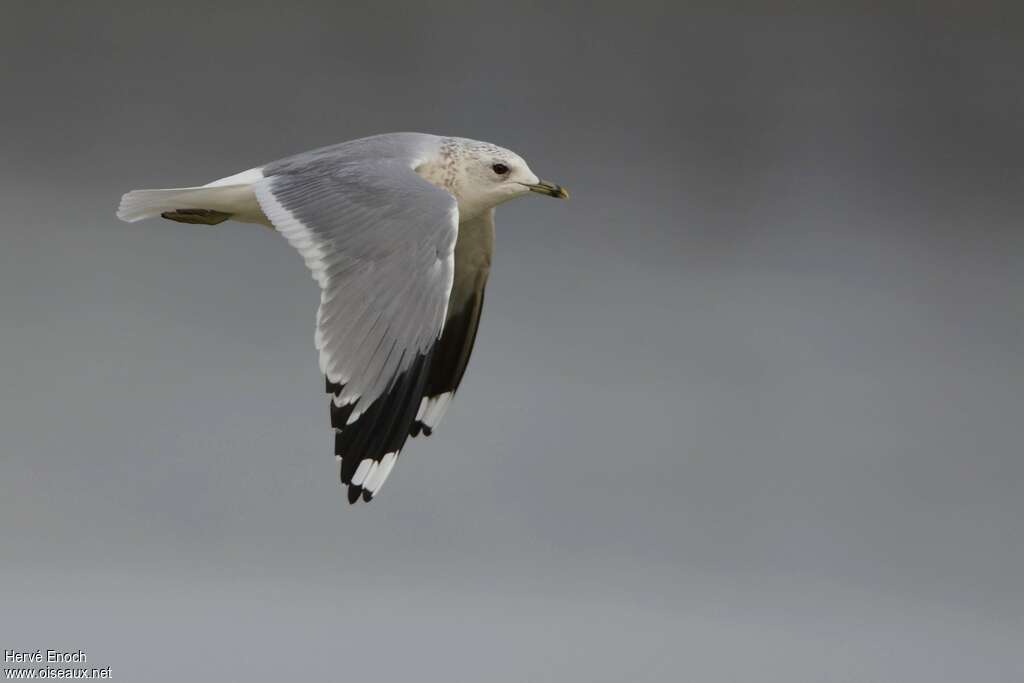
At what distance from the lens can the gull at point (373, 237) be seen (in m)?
1.80

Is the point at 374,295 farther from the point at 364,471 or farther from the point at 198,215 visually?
the point at 198,215

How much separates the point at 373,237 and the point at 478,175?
1.05 ft

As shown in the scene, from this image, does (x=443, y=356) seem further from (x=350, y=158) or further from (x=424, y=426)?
(x=350, y=158)

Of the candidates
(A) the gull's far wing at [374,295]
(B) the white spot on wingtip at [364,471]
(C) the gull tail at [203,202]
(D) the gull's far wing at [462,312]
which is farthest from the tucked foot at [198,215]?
(B) the white spot on wingtip at [364,471]

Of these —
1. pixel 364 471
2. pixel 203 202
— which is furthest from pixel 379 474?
pixel 203 202

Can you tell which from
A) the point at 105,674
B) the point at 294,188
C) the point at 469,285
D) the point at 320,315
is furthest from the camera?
the point at 105,674

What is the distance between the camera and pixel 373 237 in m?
1.89

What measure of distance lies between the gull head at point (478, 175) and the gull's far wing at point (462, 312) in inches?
4.6

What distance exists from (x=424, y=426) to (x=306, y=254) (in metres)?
0.45

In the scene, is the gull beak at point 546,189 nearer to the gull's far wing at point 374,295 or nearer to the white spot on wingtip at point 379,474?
the gull's far wing at point 374,295

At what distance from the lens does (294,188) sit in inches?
79.4

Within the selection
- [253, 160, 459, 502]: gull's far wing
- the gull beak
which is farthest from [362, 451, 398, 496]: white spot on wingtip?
the gull beak

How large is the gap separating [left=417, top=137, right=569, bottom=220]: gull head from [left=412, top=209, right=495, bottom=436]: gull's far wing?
0.38ft

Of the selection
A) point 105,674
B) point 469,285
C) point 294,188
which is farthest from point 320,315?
point 105,674
